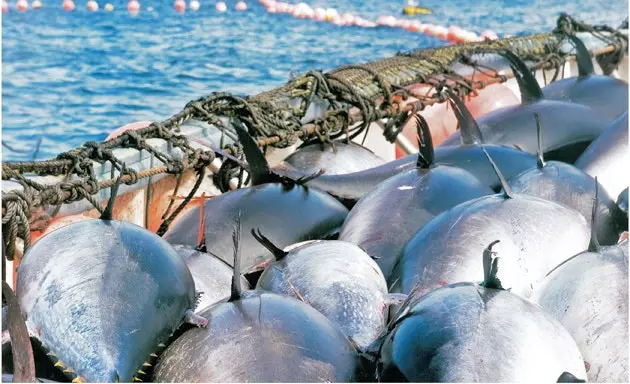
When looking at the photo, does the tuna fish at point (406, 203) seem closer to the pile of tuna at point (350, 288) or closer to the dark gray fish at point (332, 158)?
the pile of tuna at point (350, 288)

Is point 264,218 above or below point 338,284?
below

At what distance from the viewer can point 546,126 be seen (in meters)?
4.47

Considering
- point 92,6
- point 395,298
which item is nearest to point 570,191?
point 395,298

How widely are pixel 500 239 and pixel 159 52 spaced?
20.0m

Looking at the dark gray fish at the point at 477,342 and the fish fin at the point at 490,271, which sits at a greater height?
the fish fin at the point at 490,271

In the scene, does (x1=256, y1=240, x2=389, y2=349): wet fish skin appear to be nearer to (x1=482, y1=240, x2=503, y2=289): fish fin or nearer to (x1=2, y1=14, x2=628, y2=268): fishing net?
(x1=482, y1=240, x2=503, y2=289): fish fin

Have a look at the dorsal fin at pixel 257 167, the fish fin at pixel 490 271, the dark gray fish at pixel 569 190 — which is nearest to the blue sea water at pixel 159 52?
the dorsal fin at pixel 257 167

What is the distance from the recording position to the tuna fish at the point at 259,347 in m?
1.86

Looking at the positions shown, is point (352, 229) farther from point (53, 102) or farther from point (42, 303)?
point (53, 102)

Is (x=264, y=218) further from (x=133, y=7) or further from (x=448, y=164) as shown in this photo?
(x=133, y=7)

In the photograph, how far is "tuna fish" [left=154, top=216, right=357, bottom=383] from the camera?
1856 millimetres

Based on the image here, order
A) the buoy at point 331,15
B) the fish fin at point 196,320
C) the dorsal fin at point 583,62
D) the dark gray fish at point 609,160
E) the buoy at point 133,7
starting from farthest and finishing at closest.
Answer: the buoy at point 133,7 → the buoy at point 331,15 → the dorsal fin at point 583,62 → the dark gray fish at point 609,160 → the fish fin at point 196,320

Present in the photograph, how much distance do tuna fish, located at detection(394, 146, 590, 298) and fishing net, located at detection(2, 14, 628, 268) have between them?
3.69ft

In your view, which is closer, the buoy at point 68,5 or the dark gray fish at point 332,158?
the dark gray fish at point 332,158
